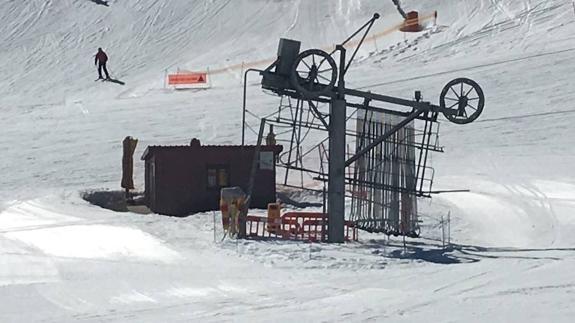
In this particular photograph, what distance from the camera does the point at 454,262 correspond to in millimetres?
12609

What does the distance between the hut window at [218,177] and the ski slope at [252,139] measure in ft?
6.84

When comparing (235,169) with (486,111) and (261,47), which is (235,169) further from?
(261,47)

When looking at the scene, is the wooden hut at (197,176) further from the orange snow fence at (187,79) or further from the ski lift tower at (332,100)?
the orange snow fence at (187,79)

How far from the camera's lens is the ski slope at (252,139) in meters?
9.87

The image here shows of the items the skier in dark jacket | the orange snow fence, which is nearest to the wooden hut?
the orange snow fence

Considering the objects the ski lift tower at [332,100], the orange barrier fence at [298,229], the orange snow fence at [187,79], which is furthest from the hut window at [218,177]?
the orange snow fence at [187,79]

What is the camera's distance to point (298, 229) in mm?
16031

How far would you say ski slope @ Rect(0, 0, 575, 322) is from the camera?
9867 millimetres

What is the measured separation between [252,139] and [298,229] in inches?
432

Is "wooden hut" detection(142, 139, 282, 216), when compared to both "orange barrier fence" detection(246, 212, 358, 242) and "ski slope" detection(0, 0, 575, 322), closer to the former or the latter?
"ski slope" detection(0, 0, 575, 322)

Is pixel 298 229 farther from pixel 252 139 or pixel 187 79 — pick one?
pixel 187 79

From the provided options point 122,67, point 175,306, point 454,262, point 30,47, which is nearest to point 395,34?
point 122,67

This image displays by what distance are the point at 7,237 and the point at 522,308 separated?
9.29 metres

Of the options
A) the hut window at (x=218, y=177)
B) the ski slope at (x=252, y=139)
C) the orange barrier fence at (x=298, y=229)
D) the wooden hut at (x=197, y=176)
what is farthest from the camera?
the hut window at (x=218, y=177)
